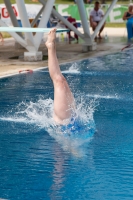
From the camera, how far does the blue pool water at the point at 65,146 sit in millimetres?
5277

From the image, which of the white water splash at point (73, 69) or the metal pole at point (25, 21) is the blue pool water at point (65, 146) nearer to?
the white water splash at point (73, 69)

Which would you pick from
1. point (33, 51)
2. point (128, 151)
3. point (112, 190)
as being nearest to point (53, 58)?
point (128, 151)

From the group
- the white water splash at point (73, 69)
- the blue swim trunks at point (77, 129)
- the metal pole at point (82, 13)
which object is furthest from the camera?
the metal pole at point (82, 13)

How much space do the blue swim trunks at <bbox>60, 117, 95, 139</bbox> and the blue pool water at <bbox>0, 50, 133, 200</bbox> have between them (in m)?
0.04

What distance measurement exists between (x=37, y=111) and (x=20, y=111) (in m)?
0.30

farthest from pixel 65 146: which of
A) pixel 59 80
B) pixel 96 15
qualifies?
pixel 96 15

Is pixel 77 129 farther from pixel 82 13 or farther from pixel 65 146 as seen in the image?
pixel 82 13

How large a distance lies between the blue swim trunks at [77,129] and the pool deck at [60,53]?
5.30m

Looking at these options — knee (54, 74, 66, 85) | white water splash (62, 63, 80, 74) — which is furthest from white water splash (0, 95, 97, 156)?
white water splash (62, 63, 80, 74)

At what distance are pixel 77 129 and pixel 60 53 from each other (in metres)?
9.92

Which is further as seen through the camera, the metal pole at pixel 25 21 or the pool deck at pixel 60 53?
the metal pole at pixel 25 21

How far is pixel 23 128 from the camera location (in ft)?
24.6

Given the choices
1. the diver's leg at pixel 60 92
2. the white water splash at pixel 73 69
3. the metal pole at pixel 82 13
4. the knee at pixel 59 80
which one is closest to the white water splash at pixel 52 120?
the diver's leg at pixel 60 92

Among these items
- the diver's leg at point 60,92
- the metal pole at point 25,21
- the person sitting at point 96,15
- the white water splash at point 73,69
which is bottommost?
the person sitting at point 96,15
